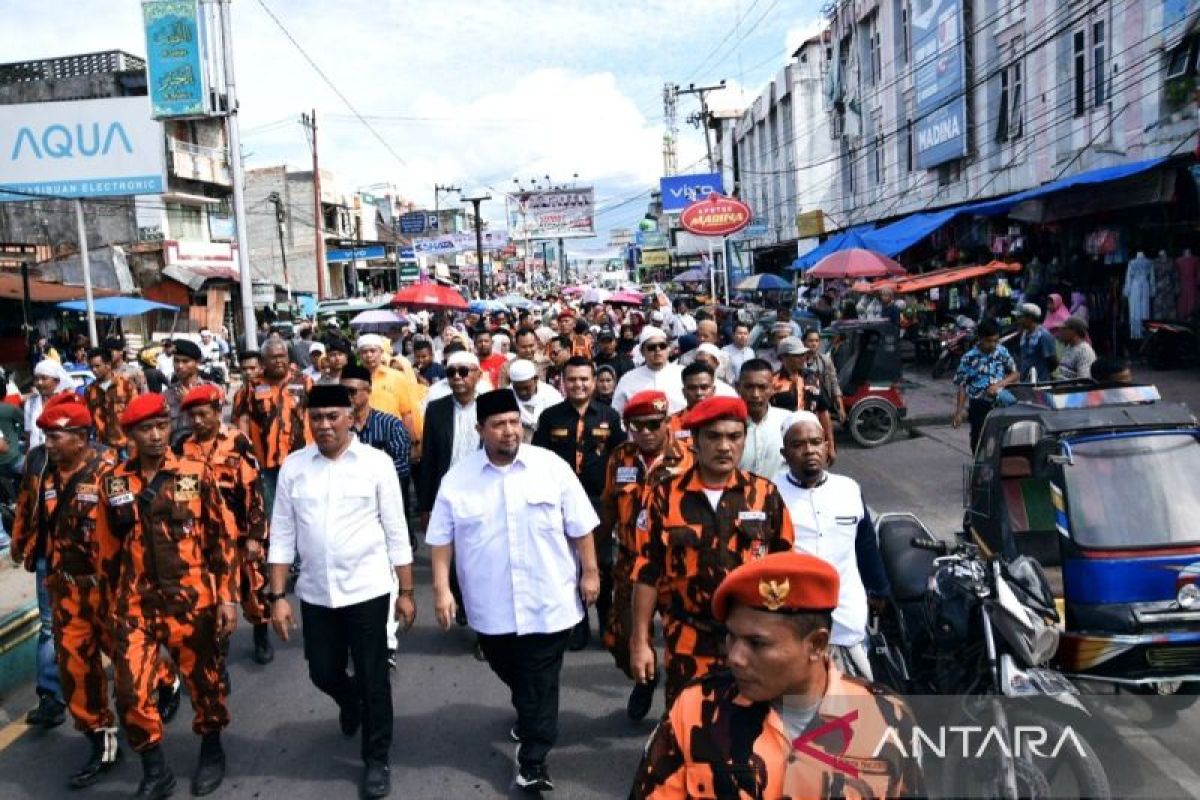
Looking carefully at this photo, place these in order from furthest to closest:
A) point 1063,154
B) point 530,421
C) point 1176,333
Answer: point 1063,154, point 1176,333, point 530,421

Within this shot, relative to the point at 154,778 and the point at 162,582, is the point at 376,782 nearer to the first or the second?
the point at 154,778

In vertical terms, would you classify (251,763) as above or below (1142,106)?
below

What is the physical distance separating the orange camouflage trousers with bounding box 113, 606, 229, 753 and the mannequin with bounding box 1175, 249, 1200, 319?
14696 millimetres

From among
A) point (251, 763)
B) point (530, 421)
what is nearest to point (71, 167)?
point (530, 421)

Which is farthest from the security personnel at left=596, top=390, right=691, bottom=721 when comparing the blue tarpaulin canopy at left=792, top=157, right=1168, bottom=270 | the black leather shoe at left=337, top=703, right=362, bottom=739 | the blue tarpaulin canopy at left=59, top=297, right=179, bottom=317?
the blue tarpaulin canopy at left=59, top=297, right=179, bottom=317

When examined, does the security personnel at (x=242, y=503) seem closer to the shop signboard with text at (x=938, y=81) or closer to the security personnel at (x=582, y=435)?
the security personnel at (x=582, y=435)

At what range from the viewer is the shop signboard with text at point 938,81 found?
2283cm

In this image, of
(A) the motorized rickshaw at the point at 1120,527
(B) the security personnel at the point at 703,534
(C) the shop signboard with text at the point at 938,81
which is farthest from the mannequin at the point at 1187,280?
(B) the security personnel at the point at 703,534

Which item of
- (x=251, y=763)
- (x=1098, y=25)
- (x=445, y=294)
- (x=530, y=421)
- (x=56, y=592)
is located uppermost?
(x=1098, y=25)

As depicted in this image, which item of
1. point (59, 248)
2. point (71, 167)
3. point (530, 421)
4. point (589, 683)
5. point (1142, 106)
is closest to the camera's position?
point (589, 683)

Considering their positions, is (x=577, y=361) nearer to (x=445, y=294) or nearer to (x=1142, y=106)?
(x=445, y=294)

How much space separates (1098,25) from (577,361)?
15.5 meters

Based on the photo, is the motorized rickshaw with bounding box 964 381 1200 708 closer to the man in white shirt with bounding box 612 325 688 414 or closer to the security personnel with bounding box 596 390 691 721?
the security personnel with bounding box 596 390 691 721

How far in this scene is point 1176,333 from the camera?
1470 centimetres
